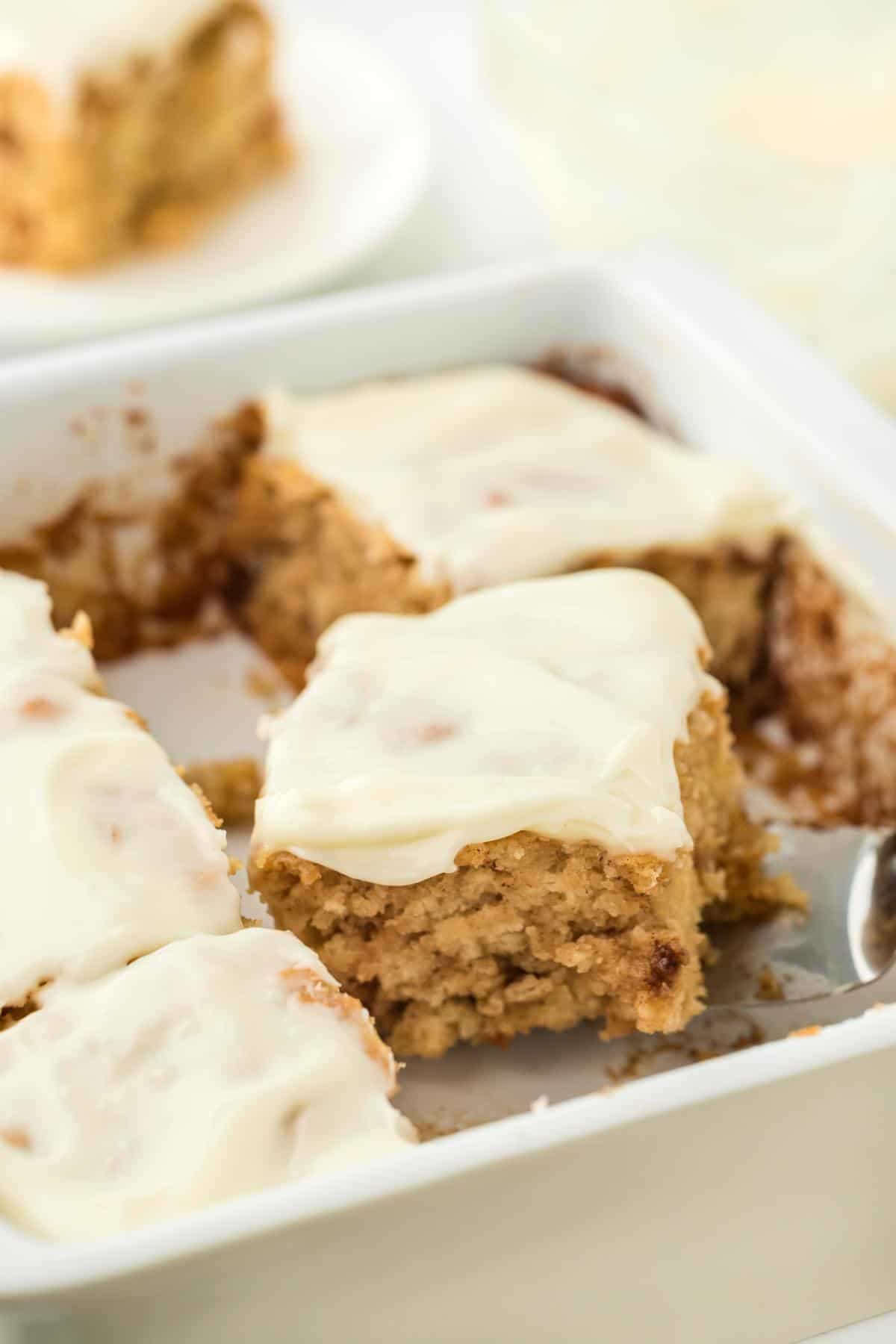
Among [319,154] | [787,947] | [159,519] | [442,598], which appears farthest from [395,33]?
[787,947]

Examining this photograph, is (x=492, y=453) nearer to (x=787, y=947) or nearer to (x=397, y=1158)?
(x=787, y=947)

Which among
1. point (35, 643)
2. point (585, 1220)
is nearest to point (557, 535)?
point (35, 643)

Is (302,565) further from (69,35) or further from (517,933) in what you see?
(69,35)

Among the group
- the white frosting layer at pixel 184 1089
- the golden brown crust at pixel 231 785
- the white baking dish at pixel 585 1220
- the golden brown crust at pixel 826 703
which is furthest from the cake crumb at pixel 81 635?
the golden brown crust at pixel 826 703

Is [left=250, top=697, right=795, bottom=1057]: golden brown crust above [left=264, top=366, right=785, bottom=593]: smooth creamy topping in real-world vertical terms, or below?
below

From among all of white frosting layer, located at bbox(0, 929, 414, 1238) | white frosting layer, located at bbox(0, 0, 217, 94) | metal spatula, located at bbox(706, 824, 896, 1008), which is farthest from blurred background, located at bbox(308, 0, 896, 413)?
white frosting layer, located at bbox(0, 929, 414, 1238)

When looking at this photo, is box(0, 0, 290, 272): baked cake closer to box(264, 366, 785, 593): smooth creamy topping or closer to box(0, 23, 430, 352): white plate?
box(0, 23, 430, 352): white plate
